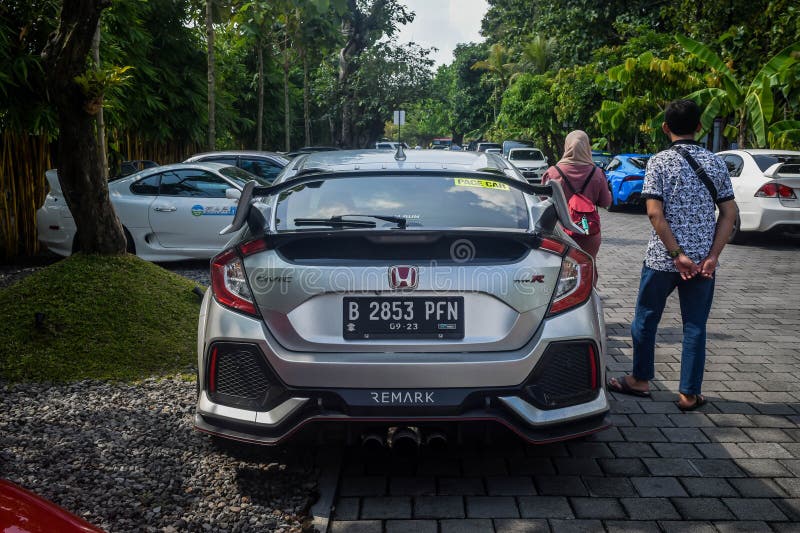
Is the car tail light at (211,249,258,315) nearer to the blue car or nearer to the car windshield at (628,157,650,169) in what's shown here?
the blue car

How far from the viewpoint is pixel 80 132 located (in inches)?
281

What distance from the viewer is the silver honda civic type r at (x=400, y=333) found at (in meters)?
3.59

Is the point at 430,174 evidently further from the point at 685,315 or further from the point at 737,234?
the point at 737,234

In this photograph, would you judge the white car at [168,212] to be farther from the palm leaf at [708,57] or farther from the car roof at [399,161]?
the palm leaf at [708,57]

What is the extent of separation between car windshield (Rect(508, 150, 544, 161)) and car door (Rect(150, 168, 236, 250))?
25993mm

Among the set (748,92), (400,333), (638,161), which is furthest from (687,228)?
(638,161)

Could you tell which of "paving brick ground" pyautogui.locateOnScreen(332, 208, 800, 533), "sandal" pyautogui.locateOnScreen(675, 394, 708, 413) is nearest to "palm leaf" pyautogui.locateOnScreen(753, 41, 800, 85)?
"paving brick ground" pyautogui.locateOnScreen(332, 208, 800, 533)

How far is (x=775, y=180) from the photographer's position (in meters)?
13.7

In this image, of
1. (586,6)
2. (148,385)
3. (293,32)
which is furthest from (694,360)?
(586,6)

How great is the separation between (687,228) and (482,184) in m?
1.57

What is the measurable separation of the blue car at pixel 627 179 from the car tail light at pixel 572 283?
1753 cm

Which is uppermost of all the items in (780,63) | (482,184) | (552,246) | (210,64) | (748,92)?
(780,63)

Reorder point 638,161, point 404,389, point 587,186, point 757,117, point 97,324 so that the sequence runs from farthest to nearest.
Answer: point 638,161, point 757,117, point 587,186, point 97,324, point 404,389

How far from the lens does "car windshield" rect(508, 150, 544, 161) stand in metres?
36.5
